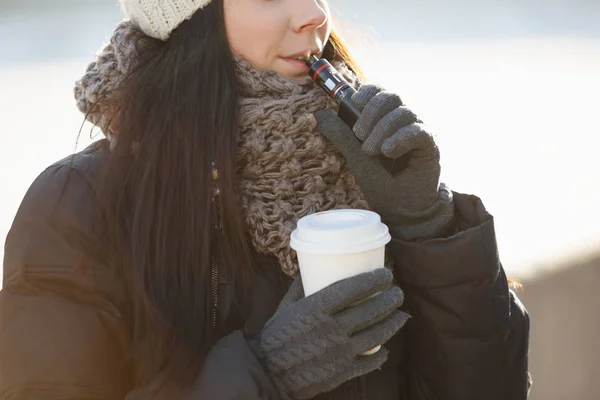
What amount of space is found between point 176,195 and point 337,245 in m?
0.36

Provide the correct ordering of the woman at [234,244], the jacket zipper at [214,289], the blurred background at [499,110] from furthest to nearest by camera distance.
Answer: the blurred background at [499,110] → the jacket zipper at [214,289] → the woman at [234,244]

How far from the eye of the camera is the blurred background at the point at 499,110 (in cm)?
240

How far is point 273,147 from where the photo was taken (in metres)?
1.44

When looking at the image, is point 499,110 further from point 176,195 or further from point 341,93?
point 176,195

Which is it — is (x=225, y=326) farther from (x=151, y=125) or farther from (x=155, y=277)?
(x=151, y=125)

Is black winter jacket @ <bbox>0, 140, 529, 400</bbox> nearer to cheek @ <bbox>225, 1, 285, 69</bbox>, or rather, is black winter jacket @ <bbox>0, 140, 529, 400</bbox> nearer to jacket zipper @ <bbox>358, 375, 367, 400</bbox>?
jacket zipper @ <bbox>358, 375, 367, 400</bbox>

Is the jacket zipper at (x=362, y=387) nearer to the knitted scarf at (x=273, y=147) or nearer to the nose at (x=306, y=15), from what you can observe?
the knitted scarf at (x=273, y=147)

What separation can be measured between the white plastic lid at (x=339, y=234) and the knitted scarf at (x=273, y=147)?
0.20 metres

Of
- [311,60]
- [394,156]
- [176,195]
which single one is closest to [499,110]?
[311,60]

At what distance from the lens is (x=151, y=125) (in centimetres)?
142

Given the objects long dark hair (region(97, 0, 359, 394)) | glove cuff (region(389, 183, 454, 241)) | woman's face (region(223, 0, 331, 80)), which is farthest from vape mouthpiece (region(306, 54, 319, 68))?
glove cuff (region(389, 183, 454, 241))

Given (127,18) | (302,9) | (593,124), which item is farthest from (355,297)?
(593,124)

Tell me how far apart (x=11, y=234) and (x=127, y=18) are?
1.62 ft

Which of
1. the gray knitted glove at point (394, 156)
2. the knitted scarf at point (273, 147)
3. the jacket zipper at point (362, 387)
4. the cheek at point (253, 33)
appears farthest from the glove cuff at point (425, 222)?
the cheek at point (253, 33)
